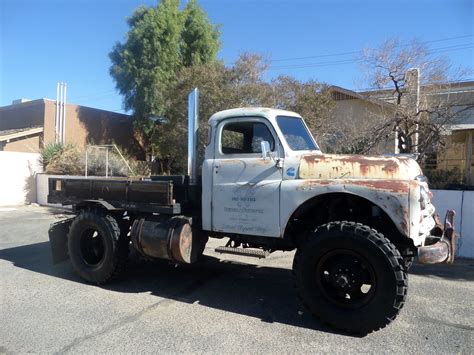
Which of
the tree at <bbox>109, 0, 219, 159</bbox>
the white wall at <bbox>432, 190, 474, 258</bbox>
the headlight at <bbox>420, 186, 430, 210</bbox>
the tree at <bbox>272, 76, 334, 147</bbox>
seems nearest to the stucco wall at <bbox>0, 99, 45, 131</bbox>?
the tree at <bbox>109, 0, 219, 159</bbox>

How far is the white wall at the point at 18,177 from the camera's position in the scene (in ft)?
60.1

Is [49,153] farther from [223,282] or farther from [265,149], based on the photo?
[265,149]

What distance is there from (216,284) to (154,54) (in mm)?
19081

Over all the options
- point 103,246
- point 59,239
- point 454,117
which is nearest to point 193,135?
point 103,246

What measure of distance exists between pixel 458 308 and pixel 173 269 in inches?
168

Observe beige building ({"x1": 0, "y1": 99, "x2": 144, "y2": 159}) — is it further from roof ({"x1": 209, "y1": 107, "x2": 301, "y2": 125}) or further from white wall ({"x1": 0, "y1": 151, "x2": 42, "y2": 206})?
roof ({"x1": 209, "y1": 107, "x2": 301, "y2": 125})

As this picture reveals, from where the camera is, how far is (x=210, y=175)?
588 centimetres

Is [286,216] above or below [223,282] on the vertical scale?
above

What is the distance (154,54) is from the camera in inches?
917

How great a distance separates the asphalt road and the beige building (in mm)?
15420

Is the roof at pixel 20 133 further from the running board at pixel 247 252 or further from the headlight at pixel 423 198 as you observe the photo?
the headlight at pixel 423 198

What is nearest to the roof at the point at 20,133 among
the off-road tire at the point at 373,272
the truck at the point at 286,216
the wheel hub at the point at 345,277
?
the truck at the point at 286,216

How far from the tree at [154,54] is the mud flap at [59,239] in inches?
616

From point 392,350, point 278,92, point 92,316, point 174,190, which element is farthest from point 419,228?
point 278,92
